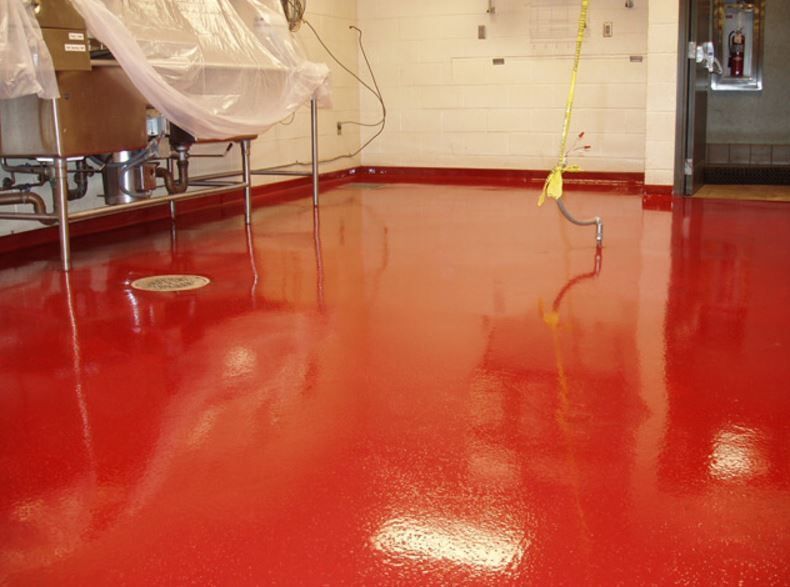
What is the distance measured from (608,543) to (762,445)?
58 cm

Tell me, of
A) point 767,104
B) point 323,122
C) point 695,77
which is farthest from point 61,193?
point 767,104

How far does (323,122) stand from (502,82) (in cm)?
145

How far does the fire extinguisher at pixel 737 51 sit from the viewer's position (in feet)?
25.3

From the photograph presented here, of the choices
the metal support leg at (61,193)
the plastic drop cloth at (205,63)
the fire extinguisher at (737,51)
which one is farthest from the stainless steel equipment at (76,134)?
the fire extinguisher at (737,51)

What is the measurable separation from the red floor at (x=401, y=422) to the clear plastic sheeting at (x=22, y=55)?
76 cm

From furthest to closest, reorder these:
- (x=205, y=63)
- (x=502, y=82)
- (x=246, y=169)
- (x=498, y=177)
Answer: (x=498, y=177)
(x=502, y=82)
(x=246, y=169)
(x=205, y=63)

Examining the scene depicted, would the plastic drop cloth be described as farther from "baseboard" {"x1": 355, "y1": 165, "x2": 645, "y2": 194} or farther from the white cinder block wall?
"baseboard" {"x1": 355, "y1": 165, "x2": 645, "y2": 194}

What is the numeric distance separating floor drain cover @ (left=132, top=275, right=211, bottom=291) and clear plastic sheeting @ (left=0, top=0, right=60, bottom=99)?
800 millimetres

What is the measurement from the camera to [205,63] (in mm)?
4098

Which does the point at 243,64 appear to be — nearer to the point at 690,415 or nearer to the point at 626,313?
the point at 626,313

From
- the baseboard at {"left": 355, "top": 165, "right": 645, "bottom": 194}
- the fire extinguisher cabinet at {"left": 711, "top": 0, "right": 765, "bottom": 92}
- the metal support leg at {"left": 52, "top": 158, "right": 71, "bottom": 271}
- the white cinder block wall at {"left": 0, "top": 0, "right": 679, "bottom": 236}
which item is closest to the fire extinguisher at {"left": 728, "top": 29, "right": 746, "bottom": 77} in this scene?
the fire extinguisher cabinet at {"left": 711, "top": 0, "right": 765, "bottom": 92}

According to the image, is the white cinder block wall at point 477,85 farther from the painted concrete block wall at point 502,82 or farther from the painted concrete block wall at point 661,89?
the painted concrete block wall at point 661,89

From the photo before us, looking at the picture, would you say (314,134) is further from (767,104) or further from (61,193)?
(767,104)

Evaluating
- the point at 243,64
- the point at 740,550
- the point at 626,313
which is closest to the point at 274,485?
the point at 740,550
